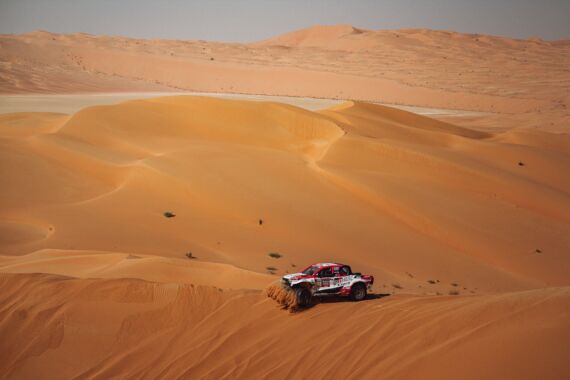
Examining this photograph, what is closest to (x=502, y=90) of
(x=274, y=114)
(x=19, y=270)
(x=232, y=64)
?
(x=232, y=64)

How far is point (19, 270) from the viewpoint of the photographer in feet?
35.3

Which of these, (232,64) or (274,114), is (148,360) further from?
(232,64)

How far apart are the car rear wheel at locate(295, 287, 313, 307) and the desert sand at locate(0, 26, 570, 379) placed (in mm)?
199

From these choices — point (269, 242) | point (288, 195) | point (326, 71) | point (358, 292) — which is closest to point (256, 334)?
point (358, 292)

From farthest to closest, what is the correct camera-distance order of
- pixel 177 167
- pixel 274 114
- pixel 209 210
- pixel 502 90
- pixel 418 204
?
pixel 502 90, pixel 274 114, pixel 177 167, pixel 418 204, pixel 209 210

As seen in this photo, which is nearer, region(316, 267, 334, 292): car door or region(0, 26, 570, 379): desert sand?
region(0, 26, 570, 379): desert sand

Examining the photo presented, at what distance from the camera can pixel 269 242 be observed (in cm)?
1494

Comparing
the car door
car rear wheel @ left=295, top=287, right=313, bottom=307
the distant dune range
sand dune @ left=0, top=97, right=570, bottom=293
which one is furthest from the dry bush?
the distant dune range

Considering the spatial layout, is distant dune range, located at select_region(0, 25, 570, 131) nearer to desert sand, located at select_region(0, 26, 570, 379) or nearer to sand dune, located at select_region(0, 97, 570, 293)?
desert sand, located at select_region(0, 26, 570, 379)

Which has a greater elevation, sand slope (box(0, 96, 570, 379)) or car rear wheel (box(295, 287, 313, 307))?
car rear wheel (box(295, 287, 313, 307))

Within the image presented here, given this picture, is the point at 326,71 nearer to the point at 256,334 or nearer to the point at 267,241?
the point at 267,241

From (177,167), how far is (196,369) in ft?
41.3

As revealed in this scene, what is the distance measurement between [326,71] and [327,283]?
6054 cm

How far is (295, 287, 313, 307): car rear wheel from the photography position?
8.63m
